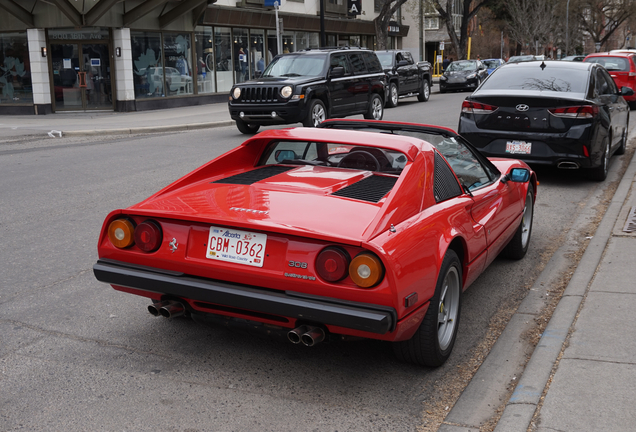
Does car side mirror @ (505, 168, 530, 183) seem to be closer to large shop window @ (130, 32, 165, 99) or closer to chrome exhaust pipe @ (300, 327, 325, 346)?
chrome exhaust pipe @ (300, 327, 325, 346)

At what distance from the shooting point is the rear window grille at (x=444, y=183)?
4.21 meters

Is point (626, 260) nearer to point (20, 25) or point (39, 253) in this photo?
point (39, 253)

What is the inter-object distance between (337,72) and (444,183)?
12.8 metres

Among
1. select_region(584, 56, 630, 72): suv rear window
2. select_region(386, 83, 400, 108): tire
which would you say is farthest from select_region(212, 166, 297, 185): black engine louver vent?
select_region(584, 56, 630, 72): suv rear window

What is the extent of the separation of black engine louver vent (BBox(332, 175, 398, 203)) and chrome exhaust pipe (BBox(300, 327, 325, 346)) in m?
0.77

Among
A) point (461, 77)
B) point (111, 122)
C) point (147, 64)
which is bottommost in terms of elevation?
point (111, 122)

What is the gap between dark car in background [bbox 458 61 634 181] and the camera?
8945mm

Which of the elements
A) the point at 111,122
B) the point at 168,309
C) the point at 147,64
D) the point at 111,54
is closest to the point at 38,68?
the point at 111,54

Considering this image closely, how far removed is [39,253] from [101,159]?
646cm

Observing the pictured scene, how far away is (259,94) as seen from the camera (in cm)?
1570

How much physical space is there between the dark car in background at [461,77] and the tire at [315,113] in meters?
19.0

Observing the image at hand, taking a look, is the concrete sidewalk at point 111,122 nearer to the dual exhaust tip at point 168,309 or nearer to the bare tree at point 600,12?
the dual exhaust tip at point 168,309

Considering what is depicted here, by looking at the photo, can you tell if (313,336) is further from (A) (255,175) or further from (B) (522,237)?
(B) (522,237)

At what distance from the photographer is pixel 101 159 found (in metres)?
12.4
